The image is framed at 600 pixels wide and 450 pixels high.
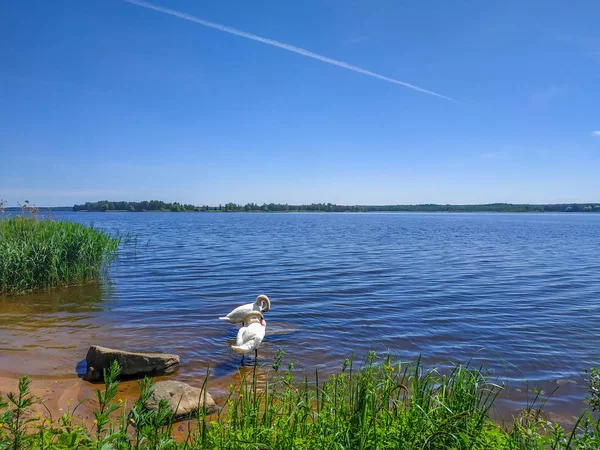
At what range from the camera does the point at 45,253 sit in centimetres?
1362

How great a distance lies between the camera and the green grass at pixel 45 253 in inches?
508

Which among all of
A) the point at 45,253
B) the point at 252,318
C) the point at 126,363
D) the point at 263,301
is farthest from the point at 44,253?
the point at 252,318

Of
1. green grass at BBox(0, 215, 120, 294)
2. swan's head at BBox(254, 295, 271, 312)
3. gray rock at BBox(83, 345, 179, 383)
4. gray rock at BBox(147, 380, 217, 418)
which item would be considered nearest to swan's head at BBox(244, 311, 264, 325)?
swan's head at BBox(254, 295, 271, 312)

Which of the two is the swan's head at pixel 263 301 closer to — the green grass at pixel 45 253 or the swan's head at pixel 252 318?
the swan's head at pixel 252 318

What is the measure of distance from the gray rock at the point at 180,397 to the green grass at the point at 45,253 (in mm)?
9840

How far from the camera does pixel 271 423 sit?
4.17 metres

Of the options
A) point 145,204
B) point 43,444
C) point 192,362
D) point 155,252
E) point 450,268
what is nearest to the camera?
point 43,444

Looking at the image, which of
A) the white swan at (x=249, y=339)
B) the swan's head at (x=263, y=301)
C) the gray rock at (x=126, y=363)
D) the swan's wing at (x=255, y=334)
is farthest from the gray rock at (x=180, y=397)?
the swan's head at (x=263, y=301)

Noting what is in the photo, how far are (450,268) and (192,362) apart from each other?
51.9 ft

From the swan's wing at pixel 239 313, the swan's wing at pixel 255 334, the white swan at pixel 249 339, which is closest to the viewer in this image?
the white swan at pixel 249 339

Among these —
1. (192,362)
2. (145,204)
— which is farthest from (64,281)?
(145,204)

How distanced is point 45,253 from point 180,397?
10743 mm

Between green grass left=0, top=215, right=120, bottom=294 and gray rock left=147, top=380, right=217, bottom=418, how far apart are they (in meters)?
9.84

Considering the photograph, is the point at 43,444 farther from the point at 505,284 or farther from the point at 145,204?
the point at 145,204
